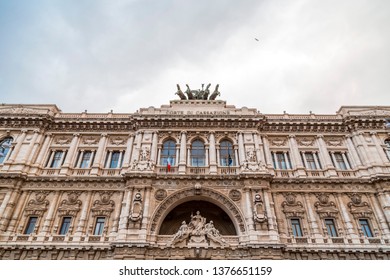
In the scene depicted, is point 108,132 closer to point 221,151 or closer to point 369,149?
point 221,151

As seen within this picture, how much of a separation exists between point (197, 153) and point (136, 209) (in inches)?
305

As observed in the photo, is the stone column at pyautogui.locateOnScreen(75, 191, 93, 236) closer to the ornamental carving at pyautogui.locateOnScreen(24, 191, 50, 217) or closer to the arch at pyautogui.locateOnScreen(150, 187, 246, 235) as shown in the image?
the ornamental carving at pyautogui.locateOnScreen(24, 191, 50, 217)

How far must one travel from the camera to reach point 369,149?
23250 millimetres

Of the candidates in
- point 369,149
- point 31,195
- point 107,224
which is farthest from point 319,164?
point 31,195

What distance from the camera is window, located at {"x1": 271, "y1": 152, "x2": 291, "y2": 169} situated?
76.4 ft

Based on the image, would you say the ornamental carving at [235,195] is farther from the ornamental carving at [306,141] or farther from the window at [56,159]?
the window at [56,159]

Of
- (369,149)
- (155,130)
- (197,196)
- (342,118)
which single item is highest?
(342,118)

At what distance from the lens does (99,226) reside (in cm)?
1997

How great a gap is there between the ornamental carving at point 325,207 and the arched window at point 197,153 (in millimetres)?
10398

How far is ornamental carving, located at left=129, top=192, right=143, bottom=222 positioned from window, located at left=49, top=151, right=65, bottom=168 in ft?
29.8

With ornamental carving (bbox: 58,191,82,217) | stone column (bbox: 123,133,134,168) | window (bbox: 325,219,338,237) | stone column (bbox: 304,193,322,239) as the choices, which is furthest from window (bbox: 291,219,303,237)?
ornamental carving (bbox: 58,191,82,217)

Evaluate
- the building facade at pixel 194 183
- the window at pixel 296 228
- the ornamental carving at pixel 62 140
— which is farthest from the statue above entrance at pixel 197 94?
the window at pixel 296 228

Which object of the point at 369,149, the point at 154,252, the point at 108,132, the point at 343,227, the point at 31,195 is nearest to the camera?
the point at 154,252

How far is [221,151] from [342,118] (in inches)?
527
